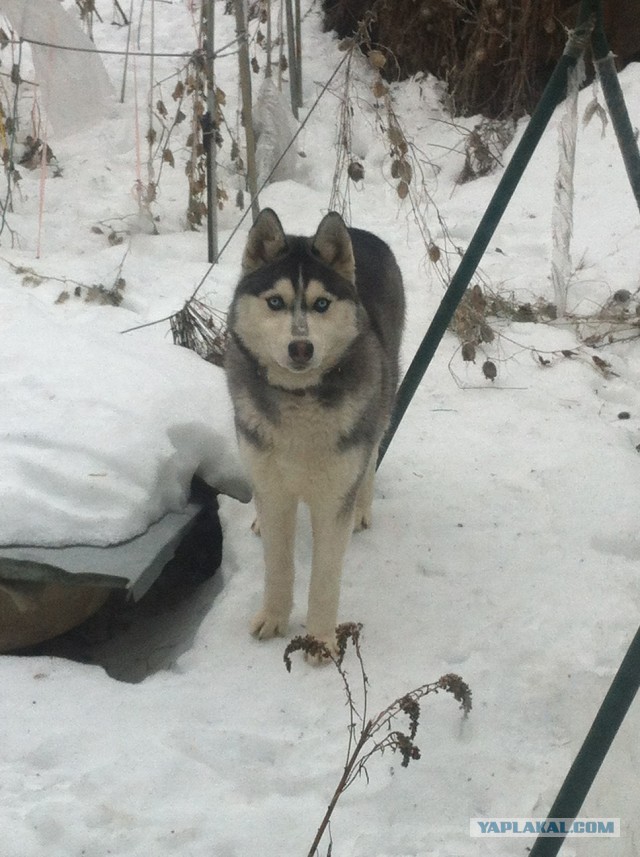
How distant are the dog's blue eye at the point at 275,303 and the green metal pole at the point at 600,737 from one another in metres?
1.31

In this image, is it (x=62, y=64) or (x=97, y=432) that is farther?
(x=62, y=64)

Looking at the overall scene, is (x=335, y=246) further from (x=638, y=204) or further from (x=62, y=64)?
(x=62, y=64)

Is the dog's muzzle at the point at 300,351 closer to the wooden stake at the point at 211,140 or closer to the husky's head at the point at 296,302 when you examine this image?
the husky's head at the point at 296,302

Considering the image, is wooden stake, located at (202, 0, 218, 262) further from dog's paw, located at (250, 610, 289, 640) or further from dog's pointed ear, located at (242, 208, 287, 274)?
dog's paw, located at (250, 610, 289, 640)

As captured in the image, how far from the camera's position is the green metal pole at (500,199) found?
2.45 metres

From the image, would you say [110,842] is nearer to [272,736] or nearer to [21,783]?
[21,783]

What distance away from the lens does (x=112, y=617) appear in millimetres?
3191

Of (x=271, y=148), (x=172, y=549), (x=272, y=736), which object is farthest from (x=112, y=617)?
(x=271, y=148)

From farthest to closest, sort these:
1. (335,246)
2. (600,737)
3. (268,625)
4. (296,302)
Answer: (268,625) < (335,246) < (296,302) < (600,737)

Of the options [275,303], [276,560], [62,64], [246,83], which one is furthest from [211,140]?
[276,560]

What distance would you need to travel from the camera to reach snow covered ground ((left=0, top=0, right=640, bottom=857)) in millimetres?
2051

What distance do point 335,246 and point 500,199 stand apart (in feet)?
2.51

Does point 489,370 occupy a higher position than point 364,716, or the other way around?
point 489,370

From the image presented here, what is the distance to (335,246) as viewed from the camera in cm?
248
